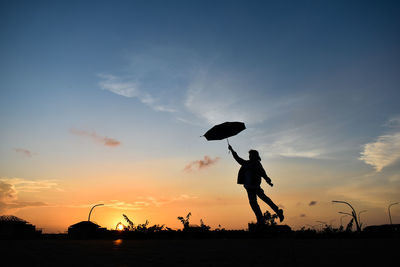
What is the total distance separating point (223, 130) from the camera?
10742mm

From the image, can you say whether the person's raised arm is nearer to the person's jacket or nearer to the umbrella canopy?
the person's jacket

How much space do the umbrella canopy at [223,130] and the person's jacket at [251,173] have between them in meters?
1.35

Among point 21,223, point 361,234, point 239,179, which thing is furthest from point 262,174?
point 21,223

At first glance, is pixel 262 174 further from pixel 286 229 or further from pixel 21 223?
pixel 21 223

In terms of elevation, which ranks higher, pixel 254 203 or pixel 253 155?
pixel 253 155

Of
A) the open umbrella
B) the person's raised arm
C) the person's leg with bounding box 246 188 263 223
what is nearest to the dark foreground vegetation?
the person's leg with bounding box 246 188 263 223

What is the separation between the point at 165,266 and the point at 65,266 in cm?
108

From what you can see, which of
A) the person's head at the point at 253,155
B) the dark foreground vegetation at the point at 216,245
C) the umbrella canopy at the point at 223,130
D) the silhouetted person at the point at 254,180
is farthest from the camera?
the umbrella canopy at the point at 223,130

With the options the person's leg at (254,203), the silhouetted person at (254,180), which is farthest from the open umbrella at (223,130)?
the person's leg at (254,203)

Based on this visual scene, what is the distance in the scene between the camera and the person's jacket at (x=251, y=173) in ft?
30.7

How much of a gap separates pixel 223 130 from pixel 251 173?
2064 millimetres

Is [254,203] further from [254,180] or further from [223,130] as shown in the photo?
[223,130]

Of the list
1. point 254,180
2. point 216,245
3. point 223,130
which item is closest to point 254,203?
point 254,180

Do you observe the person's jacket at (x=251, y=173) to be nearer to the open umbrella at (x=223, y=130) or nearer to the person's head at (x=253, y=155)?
the person's head at (x=253, y=155)
